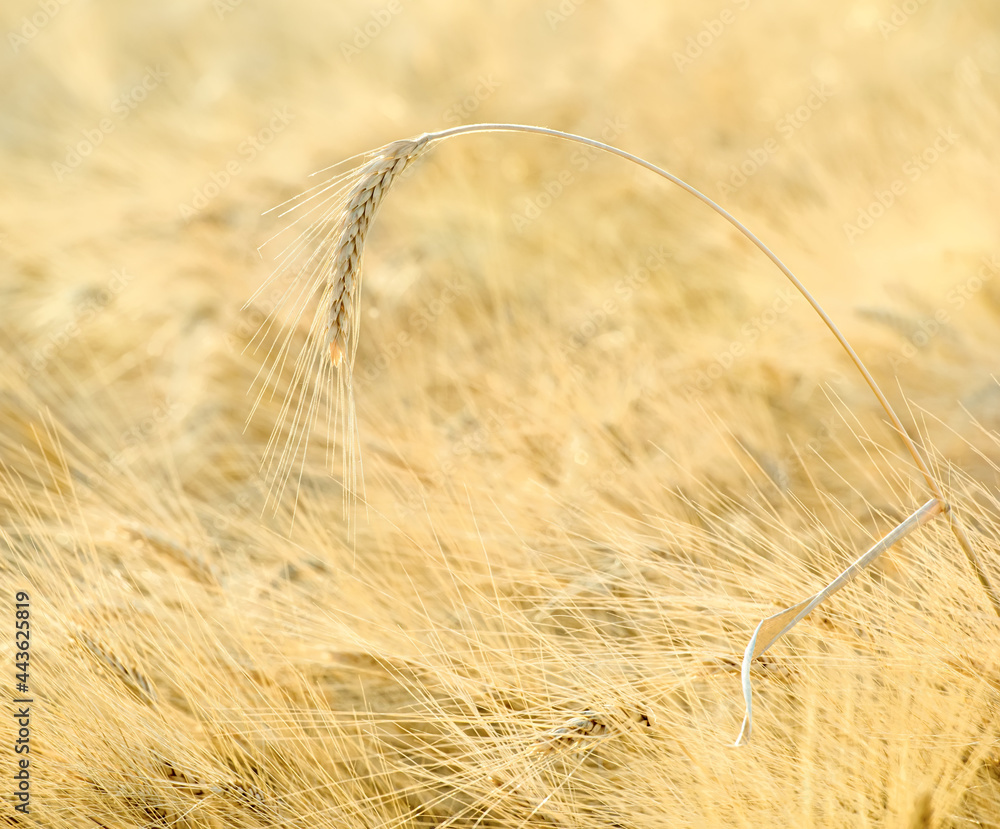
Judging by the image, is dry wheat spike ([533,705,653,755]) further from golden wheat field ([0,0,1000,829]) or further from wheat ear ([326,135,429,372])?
wheat ear ([326,135,429,372])

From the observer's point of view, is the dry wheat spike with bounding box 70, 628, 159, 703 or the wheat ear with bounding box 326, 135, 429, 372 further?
the dry wheat spike with bounding box 70, 628, 159, 703

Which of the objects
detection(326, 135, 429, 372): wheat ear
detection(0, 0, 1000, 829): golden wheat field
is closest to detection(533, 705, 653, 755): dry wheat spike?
detection(0, 0, 1000, 829): golden wheat field

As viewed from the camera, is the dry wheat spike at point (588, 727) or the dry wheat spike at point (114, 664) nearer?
the dry wheat spike at point (588, 727)

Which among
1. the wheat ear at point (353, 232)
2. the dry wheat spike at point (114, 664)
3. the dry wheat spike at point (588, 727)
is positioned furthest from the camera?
the dry wheat spike at point (114, 664)

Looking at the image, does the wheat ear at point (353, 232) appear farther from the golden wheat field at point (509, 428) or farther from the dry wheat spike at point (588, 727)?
the dry wheat spike at point (588, 727)

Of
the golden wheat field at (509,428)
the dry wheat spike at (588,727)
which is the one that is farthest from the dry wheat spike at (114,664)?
the dry wheat spike at (588,727)

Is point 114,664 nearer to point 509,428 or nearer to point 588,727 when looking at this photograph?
point 588,727

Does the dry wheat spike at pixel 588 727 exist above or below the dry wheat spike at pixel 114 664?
below

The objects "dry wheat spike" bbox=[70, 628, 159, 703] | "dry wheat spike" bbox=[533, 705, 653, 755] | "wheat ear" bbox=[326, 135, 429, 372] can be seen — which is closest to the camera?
"wheat ear" bbox=[326, 135, 429, 372]

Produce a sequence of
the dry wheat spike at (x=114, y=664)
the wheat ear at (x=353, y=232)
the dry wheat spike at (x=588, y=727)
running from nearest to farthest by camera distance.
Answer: the wheat ear at (x=353, y=232) → the dry wheat spike at (x=588, y=727) → the dry wheat spike at (x=114, y=664)
